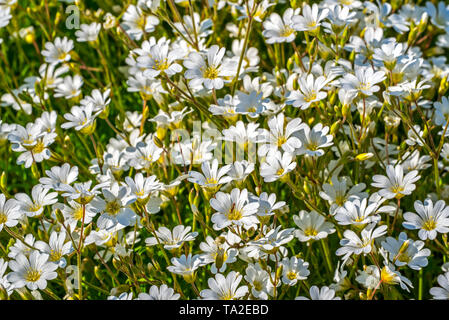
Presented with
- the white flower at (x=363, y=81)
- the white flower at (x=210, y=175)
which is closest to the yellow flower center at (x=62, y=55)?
the white flower at (x=210, y=175)

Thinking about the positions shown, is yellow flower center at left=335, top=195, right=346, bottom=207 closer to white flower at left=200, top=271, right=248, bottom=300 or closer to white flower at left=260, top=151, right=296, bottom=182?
white flower at left=260, top=151, right=296, bottom=182

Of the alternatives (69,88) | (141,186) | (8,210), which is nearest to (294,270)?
(141,186)

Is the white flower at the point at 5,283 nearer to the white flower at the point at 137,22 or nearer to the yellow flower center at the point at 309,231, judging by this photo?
the yellow flower center at the point at 309,231

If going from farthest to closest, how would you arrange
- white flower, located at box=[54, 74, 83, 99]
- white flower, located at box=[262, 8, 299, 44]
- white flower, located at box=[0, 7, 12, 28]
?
white flower, located at box=[0, 7, 12, 28] → white flower, located at box=[54, 74, 83, 99] → white flower, located at box=[262, 8, 299, 44]

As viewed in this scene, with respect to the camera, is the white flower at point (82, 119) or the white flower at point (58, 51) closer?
the white flower at point (82, 119)

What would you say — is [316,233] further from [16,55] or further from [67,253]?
A: [16,55]

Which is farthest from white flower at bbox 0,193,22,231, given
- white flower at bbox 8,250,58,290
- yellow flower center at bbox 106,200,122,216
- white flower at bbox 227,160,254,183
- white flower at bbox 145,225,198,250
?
white flower at bbox 227,160,254,183

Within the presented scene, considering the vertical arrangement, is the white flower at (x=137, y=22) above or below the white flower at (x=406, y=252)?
above

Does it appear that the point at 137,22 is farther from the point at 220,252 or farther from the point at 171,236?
the point at 220,252
